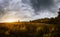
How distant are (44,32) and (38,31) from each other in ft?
1.33

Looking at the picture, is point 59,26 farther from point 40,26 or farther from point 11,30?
point 11,30

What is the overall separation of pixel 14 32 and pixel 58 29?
2.93m

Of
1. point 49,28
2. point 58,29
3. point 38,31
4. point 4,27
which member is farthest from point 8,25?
point 58,29

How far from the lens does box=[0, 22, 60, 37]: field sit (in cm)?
858

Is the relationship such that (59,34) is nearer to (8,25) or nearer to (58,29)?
(58,29)

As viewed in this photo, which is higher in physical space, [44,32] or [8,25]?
[8,25]

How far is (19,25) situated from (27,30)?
2.24 feet

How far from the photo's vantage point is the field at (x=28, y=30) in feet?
28.1

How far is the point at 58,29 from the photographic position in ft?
29.8

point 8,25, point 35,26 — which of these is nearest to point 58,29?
point 35,26

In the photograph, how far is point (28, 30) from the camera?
8.78 m

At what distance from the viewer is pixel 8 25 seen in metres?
8.89

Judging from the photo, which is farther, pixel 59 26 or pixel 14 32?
pixel 59 26

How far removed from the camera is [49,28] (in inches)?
354
